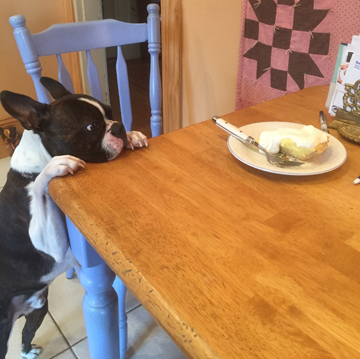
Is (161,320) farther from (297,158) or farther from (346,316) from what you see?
(297,158)

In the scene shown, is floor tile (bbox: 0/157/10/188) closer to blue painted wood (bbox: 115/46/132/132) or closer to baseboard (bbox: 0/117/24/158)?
baseboard (bbox: 0/117/24/158)

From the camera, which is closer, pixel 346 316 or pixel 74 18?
pixel 346 316

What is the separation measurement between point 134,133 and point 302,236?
16.9 inches

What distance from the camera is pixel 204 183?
63 cm

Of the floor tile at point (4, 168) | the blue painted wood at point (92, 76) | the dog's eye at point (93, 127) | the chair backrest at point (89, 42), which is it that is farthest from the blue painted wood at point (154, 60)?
the floor tile at point (4, 168)

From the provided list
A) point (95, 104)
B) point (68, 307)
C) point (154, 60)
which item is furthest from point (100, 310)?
point (154, 60)

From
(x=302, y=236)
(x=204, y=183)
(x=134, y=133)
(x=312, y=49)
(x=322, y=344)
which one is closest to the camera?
(x=322, y=344)

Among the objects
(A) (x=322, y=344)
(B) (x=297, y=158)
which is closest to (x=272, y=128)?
(B) (x=297, y=158)

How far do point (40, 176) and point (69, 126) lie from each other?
0.15 meters

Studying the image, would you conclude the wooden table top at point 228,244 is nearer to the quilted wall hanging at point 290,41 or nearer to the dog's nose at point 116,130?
the dog's nose at point 116,130

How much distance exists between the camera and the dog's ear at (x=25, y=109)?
28.8 inches

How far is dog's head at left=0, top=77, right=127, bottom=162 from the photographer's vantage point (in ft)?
2.44

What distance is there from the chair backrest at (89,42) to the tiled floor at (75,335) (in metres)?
0.73

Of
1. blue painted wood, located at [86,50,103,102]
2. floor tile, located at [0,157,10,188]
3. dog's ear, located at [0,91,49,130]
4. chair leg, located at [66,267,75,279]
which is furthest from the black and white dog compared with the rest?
floor tile, located at [0,157,10,188]
